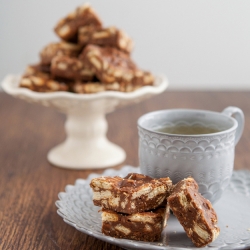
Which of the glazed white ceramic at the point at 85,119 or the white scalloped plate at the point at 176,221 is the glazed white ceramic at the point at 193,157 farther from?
the glazed white ceramic at the point at 85,119

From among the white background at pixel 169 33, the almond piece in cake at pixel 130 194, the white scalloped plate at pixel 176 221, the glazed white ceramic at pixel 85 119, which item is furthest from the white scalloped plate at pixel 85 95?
the white background at pixel 169 33

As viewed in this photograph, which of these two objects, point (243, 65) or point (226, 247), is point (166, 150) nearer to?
point (226, 247)

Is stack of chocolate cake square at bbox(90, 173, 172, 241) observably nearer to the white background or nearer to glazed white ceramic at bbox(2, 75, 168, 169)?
glazed white ceramic at bbox(2, 75, 168, 169)

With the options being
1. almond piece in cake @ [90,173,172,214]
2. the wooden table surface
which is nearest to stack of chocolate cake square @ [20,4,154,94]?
the wooden table surface

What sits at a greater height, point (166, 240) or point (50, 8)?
point (50, 8)

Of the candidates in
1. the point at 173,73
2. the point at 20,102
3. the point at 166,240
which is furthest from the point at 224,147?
the point at 173,73

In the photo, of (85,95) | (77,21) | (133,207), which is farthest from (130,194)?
(77,21)

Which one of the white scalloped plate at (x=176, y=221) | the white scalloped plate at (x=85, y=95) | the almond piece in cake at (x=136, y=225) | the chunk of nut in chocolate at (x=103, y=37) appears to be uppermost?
the chunk of nut in chocolate at (x=103, y=37)
